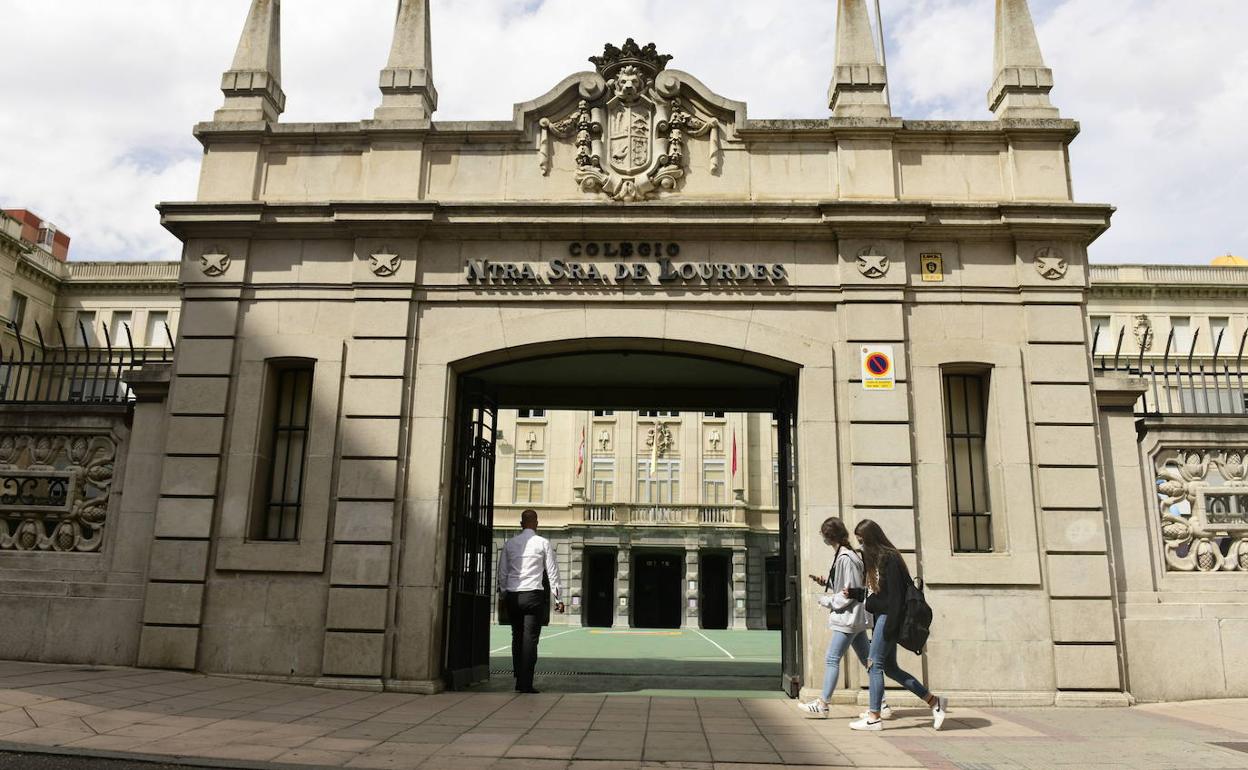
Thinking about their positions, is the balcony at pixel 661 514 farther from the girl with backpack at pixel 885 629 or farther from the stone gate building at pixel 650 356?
the girl with backpack at pixel 885 629

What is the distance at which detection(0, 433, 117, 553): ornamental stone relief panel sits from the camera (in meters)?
11.8

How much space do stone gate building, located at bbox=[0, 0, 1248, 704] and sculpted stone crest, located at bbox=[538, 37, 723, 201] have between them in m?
0.03

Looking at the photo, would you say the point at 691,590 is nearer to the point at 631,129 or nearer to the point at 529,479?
the point at 529,479

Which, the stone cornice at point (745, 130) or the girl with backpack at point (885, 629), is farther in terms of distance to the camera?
the stone cornice at point (745, 130)

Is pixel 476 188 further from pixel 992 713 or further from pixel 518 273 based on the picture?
pixel 992 713

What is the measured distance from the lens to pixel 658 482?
45.4 m

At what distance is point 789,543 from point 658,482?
33517 millimetres

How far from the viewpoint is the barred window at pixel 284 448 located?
11836mm

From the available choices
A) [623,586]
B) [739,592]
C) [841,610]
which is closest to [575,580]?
[623,586]

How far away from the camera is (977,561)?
10859mm

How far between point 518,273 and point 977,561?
6.51 m

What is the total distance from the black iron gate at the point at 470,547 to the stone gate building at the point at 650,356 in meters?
0.07

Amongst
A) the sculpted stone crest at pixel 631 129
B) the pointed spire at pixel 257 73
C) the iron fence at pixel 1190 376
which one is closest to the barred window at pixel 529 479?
the iron fence at pixel 1190 376

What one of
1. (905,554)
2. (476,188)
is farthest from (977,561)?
(476,188)
